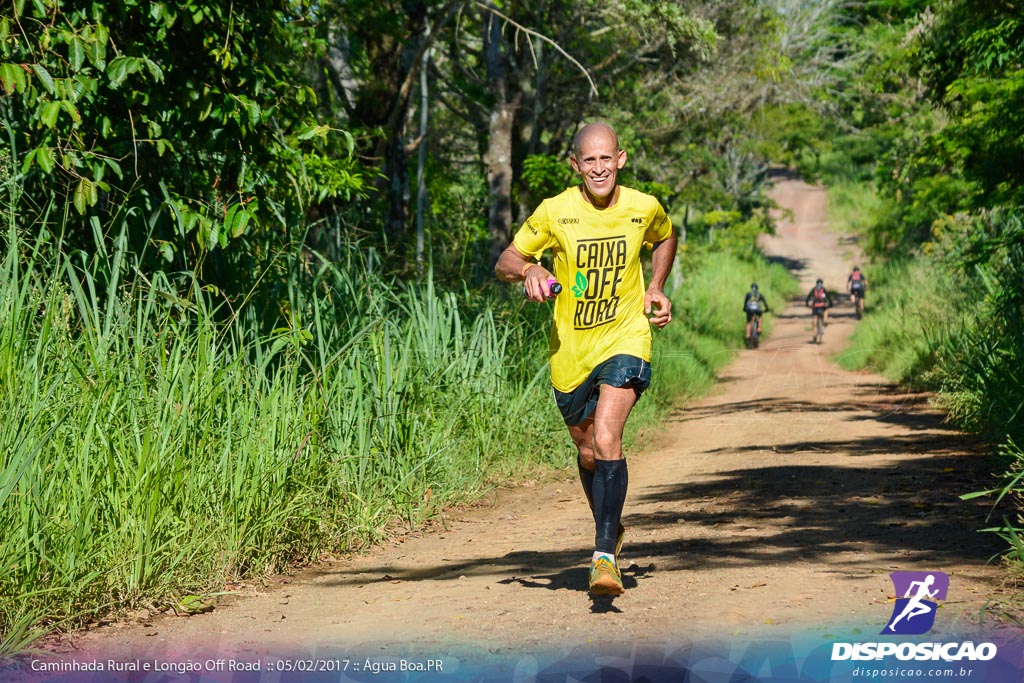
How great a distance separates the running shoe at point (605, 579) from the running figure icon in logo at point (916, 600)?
1.10 metres

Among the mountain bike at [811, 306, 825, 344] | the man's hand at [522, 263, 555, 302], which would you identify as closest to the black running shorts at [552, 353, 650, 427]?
the man's hand at [522, 263, 555, 302]

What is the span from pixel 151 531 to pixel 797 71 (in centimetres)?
2555

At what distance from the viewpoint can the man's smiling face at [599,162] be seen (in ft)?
18.2

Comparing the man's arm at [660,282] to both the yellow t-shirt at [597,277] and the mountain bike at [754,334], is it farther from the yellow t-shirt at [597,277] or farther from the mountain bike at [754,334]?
the mountain bike at [754,334]

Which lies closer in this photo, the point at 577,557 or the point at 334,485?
the point at 577,557

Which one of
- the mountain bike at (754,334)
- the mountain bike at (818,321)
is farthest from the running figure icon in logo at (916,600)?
the mountain bike at (818,321)

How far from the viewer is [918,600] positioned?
5094mm

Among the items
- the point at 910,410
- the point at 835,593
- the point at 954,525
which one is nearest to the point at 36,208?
the point at 835,593

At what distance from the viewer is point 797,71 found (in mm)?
28594

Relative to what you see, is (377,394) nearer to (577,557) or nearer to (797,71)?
(577,557)

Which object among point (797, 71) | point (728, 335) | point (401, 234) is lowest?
point (728, 335)

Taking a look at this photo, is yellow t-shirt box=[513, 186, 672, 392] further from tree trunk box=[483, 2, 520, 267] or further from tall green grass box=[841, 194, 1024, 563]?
tree trunk box=[483, 2, 520, 267]

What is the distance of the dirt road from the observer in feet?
16.3

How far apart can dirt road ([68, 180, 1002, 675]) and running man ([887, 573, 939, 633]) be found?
3.0 inches
